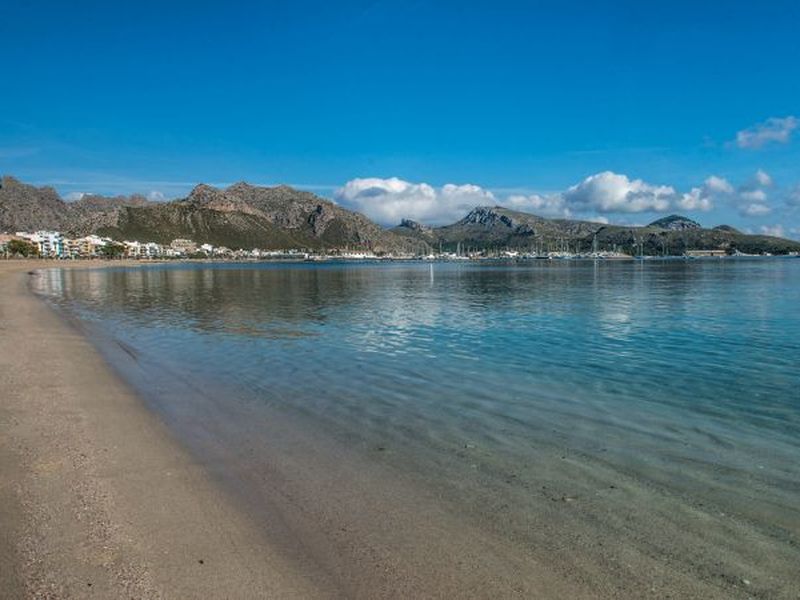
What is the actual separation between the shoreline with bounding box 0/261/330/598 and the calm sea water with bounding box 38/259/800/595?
1.84 meters

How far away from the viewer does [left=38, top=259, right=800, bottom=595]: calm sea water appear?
9.40m

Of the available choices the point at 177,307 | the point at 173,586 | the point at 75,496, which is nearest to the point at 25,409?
the point at 75,496

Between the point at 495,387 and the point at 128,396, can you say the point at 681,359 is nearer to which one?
the point at 495,387

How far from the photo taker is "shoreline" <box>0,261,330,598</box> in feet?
21.7

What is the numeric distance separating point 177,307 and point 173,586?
43962mm

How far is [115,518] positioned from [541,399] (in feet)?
35.8

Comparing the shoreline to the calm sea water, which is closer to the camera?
the shoreline

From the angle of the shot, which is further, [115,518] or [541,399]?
[541,399]

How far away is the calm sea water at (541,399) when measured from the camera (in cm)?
940

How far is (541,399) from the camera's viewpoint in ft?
52.3

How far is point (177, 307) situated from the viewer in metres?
47.7

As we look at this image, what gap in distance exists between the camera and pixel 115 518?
324 inches

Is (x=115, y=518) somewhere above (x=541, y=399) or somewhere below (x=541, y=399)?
above

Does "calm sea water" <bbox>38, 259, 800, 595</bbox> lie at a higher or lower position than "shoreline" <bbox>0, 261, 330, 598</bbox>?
lower
